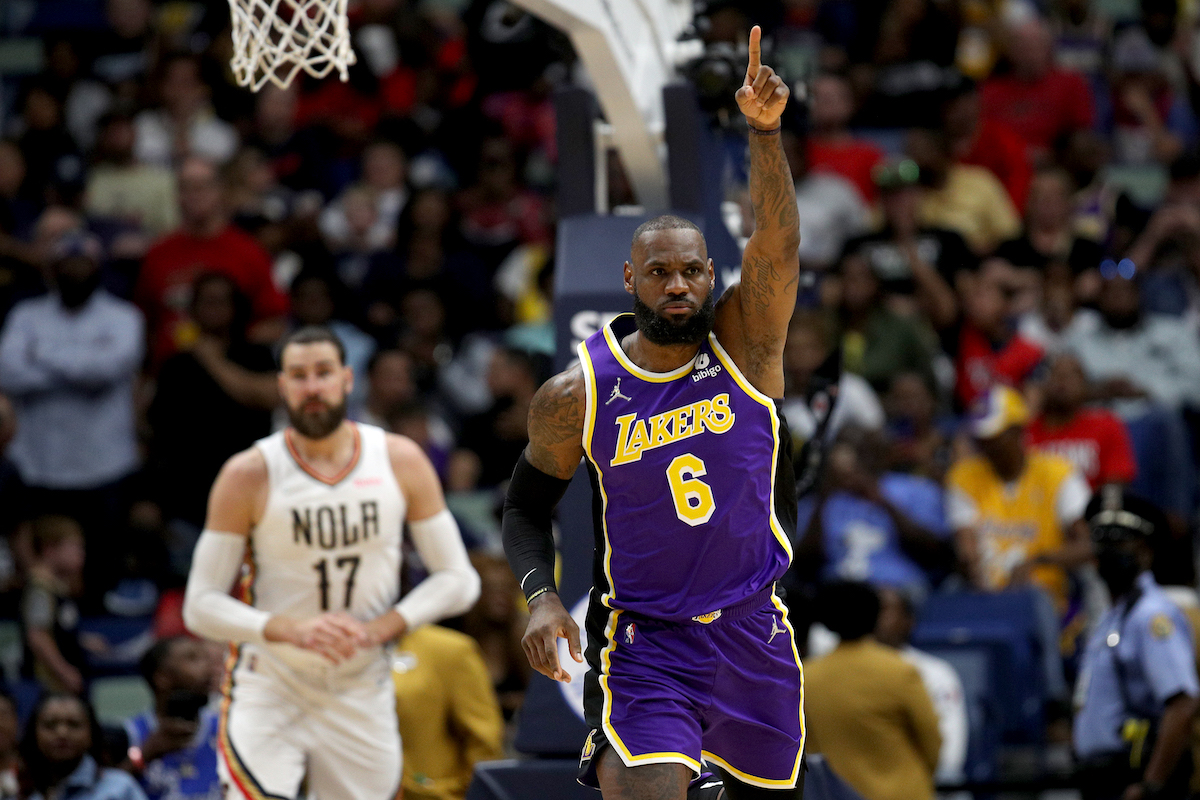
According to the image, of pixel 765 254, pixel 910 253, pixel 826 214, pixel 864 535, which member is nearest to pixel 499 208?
pixel 826 214

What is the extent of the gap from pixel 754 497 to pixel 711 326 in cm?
55

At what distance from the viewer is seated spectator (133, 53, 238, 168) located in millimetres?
14609

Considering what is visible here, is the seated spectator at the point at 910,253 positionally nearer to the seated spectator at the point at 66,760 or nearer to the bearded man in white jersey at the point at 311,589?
the bearded man in white jersey at the point at 311,589

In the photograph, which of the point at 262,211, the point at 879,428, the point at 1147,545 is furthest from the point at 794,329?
the point at 262,211

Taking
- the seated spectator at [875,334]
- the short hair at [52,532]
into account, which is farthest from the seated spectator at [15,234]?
the seated spectator at [875,334]

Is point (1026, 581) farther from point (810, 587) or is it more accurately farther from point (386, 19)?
point (386, 19)

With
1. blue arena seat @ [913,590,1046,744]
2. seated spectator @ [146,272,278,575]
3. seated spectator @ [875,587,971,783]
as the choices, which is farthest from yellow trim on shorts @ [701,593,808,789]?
seated spectator @ [146,272,278,575]

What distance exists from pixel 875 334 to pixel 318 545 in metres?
6.55

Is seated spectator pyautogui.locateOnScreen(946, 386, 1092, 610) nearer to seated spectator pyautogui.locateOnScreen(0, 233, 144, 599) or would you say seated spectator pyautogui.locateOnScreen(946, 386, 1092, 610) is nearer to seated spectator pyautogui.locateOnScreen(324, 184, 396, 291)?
seated spectator pyautogui.locateOnScreen(324, 184, 396, 291)

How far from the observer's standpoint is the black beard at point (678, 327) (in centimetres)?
524

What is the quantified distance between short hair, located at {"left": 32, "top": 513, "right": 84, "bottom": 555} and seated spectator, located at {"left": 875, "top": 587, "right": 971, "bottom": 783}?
5112mm

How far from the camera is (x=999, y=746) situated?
9.68 meters

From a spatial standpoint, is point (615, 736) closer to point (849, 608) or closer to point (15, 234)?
point (849, 608)

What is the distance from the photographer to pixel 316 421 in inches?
269
